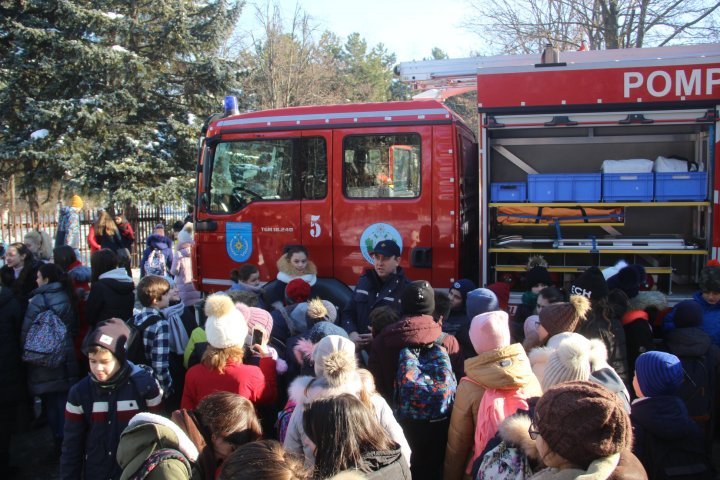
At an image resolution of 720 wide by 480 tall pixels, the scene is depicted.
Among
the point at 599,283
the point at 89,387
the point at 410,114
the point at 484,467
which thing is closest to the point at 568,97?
the point at 410,114

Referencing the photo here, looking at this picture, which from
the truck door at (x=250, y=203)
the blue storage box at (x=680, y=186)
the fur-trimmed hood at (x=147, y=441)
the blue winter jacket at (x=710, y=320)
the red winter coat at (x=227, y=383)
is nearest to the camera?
the fur-trimmed hood at (x=147, y=441)

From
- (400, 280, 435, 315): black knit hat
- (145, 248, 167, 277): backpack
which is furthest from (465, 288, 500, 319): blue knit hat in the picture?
(145, 248, 167, 277): backpack

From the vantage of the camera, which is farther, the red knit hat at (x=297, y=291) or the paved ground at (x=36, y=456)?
the red knit hat at (x=297, y=291)

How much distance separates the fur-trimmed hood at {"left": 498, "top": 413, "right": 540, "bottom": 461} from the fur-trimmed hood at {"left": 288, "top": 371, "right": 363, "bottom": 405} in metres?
0.81

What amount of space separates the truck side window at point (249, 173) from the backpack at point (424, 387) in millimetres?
3720

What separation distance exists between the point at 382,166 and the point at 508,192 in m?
1.36

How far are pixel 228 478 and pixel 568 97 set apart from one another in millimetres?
5212

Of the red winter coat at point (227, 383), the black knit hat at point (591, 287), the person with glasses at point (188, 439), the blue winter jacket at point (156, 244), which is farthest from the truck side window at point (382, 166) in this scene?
the blue winter jacket at point (156, 244)

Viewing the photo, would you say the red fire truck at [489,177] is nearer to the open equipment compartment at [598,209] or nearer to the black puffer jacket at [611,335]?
the open equipment compartment at [598,209]

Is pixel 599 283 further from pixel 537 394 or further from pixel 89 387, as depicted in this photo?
pixel 89 387

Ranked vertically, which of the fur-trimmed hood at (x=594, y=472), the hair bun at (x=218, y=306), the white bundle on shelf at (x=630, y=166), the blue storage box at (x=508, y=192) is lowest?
the fur-trimmed hood at (x=594, y=472)

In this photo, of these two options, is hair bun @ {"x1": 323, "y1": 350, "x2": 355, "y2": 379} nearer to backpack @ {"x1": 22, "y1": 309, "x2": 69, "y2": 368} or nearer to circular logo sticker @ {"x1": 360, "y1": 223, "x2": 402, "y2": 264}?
backpack @ {"x1": 22, "y1": 309, "x2": 69, "y2": 368}

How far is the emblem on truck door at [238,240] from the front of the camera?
709 centimetres

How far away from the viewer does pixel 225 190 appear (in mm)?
7223
